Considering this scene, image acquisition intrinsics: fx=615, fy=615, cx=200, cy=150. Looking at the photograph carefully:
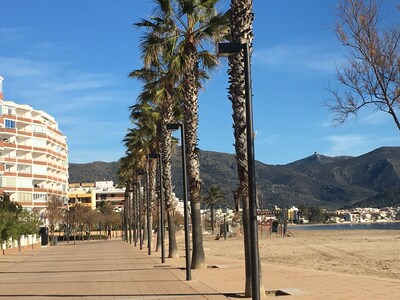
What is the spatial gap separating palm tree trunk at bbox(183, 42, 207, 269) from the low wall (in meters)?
33.5

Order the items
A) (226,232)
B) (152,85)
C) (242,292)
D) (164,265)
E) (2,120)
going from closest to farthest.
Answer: (242,292) → (164,265) → (152,85) → (226,232) → (2,120)

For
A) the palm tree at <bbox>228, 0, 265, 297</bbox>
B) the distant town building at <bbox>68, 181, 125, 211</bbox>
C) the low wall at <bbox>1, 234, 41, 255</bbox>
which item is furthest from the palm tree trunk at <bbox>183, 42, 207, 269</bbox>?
the distant town building at <bbox>68, 181, 125, 211</bbox>

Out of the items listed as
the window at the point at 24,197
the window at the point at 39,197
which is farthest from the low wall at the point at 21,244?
the window at the point at 39,197

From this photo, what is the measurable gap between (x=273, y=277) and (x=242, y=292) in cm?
429

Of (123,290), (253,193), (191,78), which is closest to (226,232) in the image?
(191,78)

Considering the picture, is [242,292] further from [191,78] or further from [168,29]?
[168,29]

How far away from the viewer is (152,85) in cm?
3288

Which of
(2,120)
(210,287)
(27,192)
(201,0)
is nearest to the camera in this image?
(210,287)

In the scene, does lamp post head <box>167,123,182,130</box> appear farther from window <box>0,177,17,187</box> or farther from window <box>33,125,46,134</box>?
window <box>33,125,46,134</box>

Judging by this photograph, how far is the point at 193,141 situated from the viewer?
24.7 meters

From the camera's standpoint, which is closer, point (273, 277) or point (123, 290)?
point (123, 290)

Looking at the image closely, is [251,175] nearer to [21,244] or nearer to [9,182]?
[21,244]

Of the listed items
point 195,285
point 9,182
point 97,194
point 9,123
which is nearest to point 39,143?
point 9,123

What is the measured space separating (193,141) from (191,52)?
3539 millimetres
